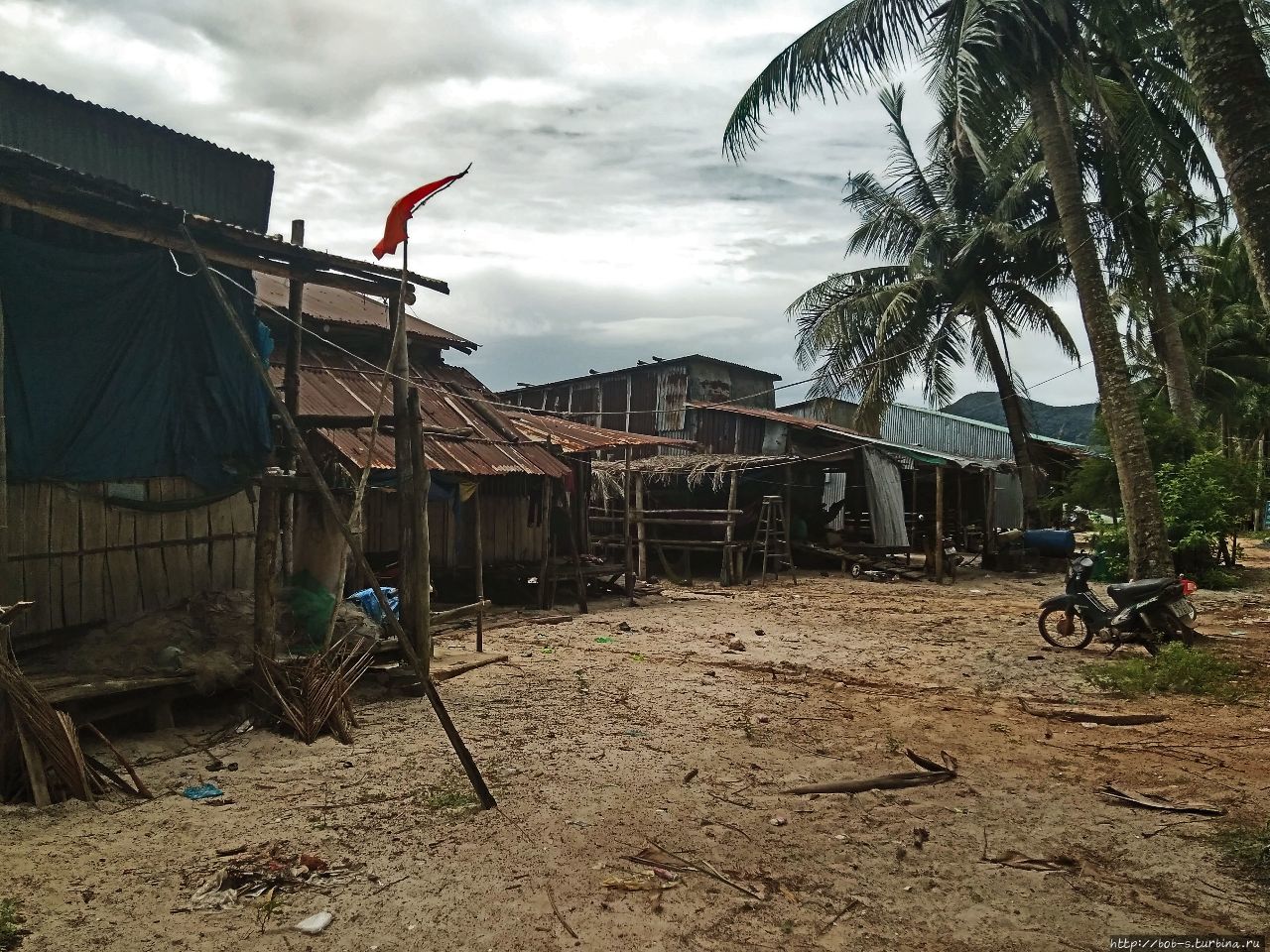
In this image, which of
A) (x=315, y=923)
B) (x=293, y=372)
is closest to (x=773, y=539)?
(x=293, y=372)

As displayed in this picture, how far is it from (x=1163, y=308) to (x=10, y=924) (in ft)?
60.6

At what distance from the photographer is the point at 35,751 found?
4656mm

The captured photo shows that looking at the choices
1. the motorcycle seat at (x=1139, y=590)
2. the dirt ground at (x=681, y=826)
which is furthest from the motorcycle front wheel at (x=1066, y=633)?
the dirt ground at (x=681, y=826)

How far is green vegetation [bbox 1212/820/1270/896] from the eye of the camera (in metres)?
3.75

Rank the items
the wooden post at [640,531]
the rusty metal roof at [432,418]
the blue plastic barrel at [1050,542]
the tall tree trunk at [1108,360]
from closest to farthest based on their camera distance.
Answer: the tall tree trunk at [1108,360] → the rusty metal roof at [432,418] → the wooden post at [640,531] → the blue plastic barrel at [1050,542]

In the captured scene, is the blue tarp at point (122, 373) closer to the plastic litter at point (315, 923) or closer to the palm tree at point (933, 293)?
the plastic litter at point (315, 923)

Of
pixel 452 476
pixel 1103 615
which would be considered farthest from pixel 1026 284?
pixel 452 476

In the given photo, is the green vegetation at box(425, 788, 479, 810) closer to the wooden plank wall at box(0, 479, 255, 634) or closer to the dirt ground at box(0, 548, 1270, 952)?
the dirt ground at box(0, 548, 1270, 952)

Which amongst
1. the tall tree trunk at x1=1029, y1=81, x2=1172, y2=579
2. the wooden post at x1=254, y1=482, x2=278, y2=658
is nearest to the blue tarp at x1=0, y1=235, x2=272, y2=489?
the wooden post at x1=254, y1=482, x2=278, y2=658

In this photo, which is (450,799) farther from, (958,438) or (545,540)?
(958,438)

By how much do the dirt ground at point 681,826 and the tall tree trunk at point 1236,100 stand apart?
307cm

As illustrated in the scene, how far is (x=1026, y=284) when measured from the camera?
1984 centimetres

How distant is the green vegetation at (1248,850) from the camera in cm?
375

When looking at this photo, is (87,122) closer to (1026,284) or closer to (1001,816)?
(1001,816)
